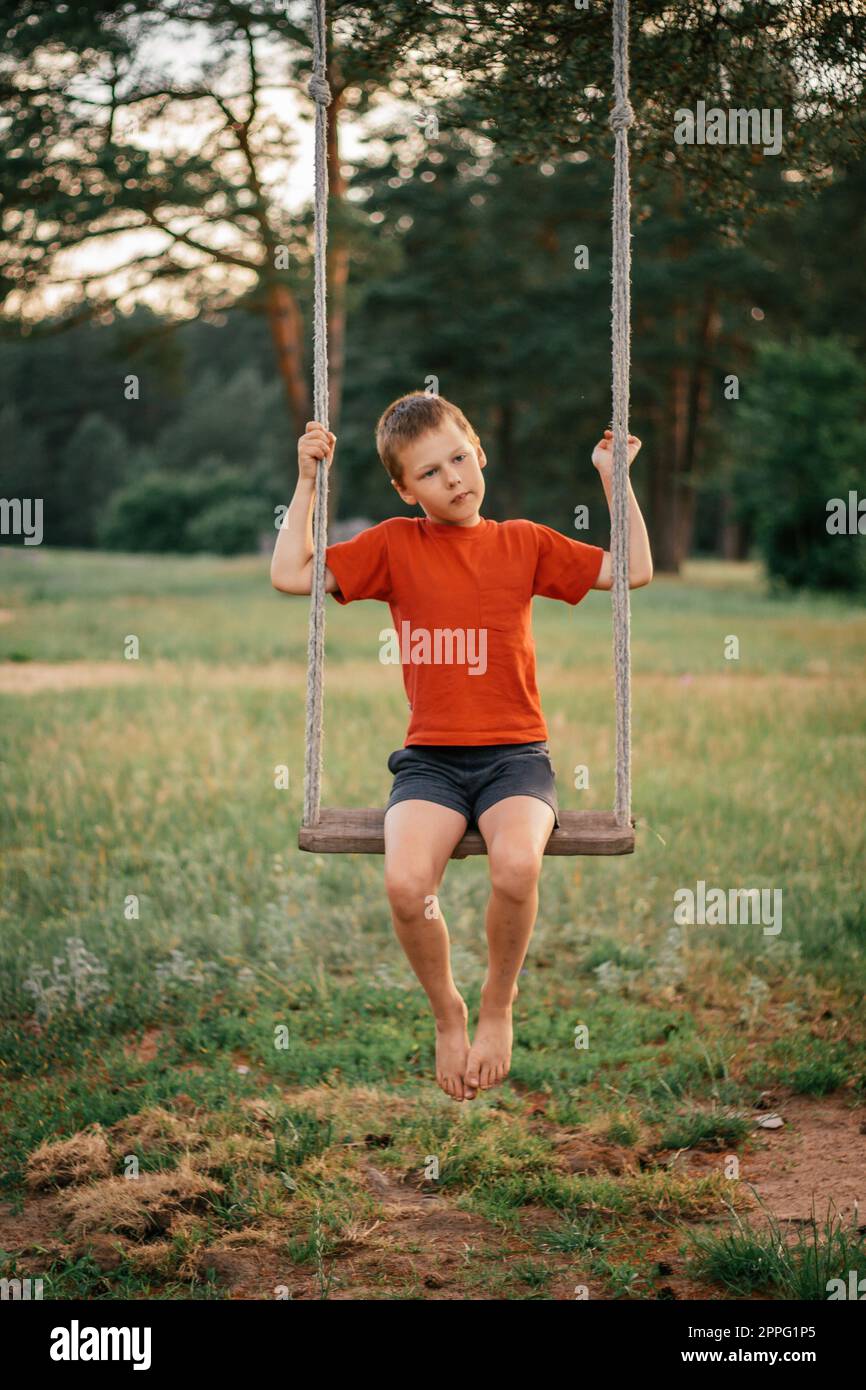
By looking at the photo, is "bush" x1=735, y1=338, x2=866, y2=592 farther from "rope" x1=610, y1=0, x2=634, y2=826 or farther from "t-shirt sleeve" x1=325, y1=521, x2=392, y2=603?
"t-shirt sleeve" x1=325, y1=521, x2=392, y2=603

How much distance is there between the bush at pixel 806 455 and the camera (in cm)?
2194

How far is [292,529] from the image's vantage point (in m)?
3.60

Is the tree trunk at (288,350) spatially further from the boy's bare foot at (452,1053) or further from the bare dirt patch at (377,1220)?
the boy's bare foot at (452,1053)

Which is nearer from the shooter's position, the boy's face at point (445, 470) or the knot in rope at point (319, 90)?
the boy's face at point (445, 470)

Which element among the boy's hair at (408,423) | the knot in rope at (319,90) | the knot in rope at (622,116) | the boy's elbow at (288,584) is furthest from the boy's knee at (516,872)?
the knot in rope at (319,90)

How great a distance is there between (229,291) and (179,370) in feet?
11.1

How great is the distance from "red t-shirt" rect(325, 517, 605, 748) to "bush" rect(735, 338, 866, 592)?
1901 cm

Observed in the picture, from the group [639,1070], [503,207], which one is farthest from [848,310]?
[639,1070]

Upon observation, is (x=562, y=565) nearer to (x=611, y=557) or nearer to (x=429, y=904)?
(x=611, y=557)

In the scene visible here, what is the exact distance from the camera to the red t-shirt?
3611mm

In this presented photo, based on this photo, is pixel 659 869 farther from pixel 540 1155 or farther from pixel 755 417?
pixel 755 417

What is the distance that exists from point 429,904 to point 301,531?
1.07 meters

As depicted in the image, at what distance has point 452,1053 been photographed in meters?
3.44

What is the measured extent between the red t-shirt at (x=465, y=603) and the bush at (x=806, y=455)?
748 inches
